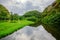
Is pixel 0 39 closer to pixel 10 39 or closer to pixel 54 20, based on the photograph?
pixel 10 39

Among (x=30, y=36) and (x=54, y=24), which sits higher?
(x=54, y=24)

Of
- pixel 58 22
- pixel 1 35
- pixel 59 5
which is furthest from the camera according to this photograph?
pixel 59 5

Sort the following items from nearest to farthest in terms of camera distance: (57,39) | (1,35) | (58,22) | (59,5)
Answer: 1. (57,39)
2. (1,35)
3. (58,22)
4. (59,5)

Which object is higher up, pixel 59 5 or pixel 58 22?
pixel 59 5

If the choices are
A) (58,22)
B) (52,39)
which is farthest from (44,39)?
(58,22)

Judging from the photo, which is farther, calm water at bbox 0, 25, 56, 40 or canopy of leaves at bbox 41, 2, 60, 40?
canopy of leaves at bbox 41, 2, 60, 40

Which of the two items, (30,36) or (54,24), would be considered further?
(54,24)

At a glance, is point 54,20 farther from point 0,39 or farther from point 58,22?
point 0,39

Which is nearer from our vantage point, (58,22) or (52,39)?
(52,39)

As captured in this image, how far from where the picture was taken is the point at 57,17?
240 ft

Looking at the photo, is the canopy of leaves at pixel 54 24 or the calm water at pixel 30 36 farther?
the canopy of leaves at pixel 54 24

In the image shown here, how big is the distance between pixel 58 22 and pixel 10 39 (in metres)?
33.9

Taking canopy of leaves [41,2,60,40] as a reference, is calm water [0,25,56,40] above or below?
below

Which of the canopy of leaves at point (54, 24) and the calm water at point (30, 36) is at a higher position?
the canopy of leaves at point (54, 24)
